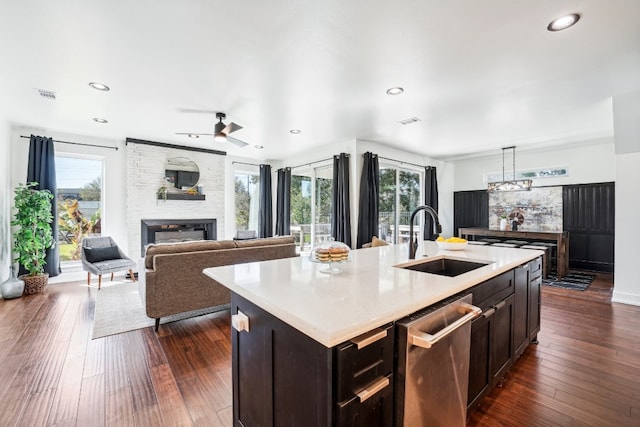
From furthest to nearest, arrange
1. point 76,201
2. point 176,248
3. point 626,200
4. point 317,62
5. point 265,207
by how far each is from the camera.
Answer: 1. point 265,207
2. point 76,201
3. point 626,200
4. point 176,248
5. point 317,62

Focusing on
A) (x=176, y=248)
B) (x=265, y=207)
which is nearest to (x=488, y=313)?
(x=176, y=248)

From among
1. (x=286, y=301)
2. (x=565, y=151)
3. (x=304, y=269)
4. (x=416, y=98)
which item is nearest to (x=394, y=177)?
(x=416, y=98)

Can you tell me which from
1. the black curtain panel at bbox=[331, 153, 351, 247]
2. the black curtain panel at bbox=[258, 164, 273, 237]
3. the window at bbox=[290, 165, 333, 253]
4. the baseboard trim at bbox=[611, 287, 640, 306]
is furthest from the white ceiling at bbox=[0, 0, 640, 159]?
the black curtain panel at bbox=[258, 164, 273, 237]

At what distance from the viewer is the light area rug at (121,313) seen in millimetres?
3084

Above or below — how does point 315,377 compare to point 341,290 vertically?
below

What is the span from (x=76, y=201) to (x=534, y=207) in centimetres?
946

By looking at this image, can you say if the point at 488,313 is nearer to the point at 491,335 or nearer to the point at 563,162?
the point at 491,335

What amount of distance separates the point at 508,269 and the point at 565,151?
603 cm

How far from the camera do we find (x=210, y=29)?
218 centimetres

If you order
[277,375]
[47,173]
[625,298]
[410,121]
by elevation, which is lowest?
[625,298]

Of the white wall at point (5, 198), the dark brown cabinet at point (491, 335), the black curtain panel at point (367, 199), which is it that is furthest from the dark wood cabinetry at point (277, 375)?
the white wall at point (5, 198)

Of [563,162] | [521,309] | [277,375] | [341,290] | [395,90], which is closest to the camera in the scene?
[277,375]

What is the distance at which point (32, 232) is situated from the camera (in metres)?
4.23

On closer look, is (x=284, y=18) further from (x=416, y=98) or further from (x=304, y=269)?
(x=416, y=98)
